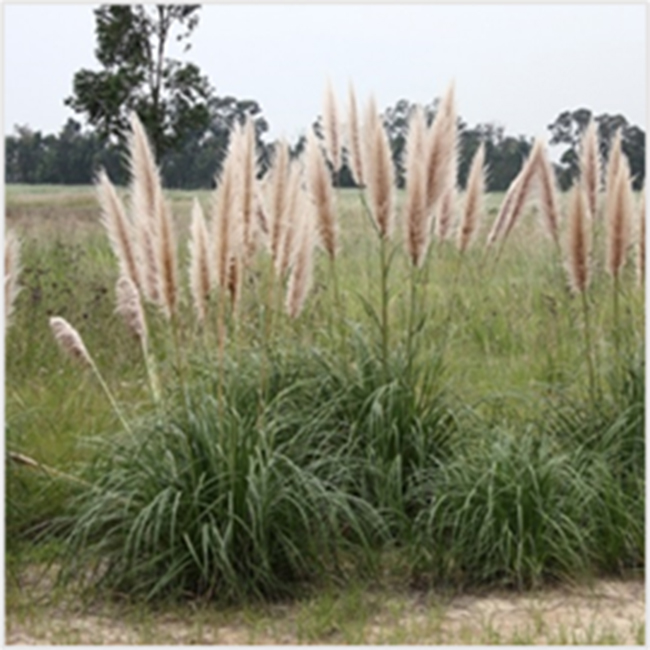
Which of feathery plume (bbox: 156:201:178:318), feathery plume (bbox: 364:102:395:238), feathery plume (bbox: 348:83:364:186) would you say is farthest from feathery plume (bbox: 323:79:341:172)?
feathery plume (bbox: 156:201:178:318)

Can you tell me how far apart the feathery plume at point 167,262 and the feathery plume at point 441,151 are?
1.01 metres

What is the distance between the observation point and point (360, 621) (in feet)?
12.0

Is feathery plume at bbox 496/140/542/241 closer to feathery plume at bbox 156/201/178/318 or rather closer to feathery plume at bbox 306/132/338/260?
feathery plume at bbox 306/132/338/260

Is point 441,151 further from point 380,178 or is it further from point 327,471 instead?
point 327,471

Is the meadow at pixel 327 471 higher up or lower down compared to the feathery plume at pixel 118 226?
lower down

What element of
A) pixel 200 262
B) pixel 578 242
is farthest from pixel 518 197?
pixel 200 262

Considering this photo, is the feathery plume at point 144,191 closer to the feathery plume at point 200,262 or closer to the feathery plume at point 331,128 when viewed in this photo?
the feathery plume at point 200,262

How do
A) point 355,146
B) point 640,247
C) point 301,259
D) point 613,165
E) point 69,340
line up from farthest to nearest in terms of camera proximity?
1. point 355,146
2. point 640,247
3. point 613,165
4. point 69,340
5. point 301,259

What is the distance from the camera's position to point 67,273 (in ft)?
30.9

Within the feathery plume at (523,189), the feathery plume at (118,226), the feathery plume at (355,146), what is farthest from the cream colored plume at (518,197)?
the feathery plume at (118,226)

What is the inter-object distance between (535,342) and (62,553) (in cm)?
358

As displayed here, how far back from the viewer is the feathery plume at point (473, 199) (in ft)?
16.0

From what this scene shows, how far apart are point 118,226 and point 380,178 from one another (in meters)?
0.94

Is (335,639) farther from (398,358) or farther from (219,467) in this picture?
(398,358)
